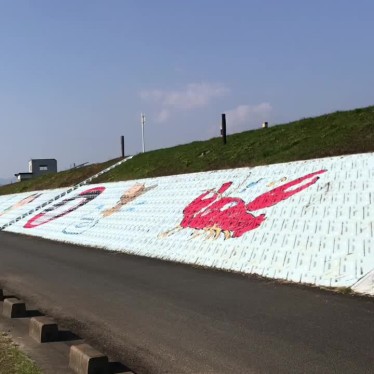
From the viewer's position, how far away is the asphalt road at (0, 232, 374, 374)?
5.55 meters

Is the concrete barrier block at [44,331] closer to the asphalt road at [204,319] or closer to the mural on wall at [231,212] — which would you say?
the asphalt road at [204,319]

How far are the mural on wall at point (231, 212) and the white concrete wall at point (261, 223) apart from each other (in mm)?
41

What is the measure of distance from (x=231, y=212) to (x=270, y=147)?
22.5ft

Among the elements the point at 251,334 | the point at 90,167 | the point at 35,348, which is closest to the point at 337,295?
the point at 251,334

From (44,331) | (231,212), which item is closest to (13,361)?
(44,331)

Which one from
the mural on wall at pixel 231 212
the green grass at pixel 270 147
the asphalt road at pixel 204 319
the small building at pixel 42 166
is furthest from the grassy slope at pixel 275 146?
the small building at pixel 42 166

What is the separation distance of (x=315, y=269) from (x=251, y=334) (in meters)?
3.51

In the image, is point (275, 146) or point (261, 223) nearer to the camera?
point (261, 223)

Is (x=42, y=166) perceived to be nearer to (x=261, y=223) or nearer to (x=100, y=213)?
(x=100, y=213)

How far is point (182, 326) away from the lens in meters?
7.04

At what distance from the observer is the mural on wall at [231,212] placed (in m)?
13.5

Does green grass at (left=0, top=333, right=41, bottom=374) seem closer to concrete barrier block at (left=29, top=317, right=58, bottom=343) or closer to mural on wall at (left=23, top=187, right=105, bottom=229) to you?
concrete barrier block at (left=29, top=317, right=58, bottom=343)

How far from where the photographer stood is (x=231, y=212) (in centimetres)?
1484

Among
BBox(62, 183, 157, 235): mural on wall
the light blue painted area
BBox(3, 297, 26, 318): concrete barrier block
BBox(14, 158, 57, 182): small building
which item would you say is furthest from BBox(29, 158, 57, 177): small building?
BBox(3, 297, 26, 318): concrete barrier block
